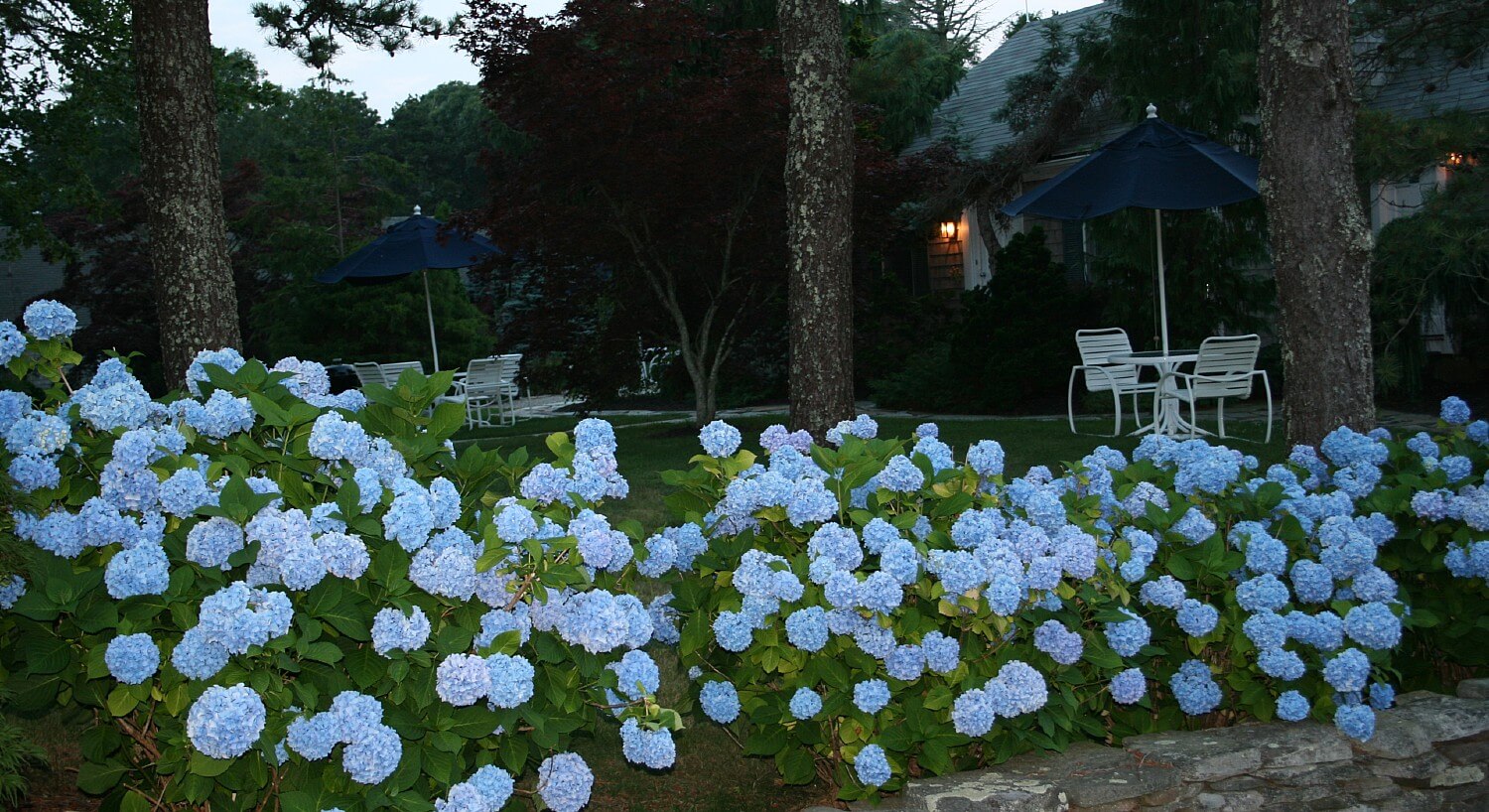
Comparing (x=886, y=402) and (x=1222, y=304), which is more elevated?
(x=1222, y=304)

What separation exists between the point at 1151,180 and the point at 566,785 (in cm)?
722

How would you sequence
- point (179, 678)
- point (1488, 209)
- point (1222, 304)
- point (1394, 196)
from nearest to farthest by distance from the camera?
point (179, 678), point (1488, 209), point (1222, 304), point (1394, 196)

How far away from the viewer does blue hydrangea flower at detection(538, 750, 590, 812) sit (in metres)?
2.34

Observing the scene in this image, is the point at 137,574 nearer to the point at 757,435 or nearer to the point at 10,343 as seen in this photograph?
the point at 10,343

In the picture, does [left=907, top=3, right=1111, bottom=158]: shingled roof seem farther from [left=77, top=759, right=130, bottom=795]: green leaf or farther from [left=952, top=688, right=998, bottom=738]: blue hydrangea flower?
[left=77, top=759, right=130, bottom=795]: green leaf

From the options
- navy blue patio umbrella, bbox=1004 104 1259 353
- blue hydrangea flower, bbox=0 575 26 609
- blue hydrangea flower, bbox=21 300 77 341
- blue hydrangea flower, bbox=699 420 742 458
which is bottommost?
blue hydrangea flower, bbox=0 575 26 609

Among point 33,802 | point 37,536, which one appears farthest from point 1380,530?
point 33,802

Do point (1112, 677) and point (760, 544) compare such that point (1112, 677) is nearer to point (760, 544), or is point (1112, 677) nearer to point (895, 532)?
point (895, 532)

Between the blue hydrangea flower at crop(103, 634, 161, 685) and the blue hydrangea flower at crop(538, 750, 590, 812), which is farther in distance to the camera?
the blue hydrangea flower at crop(538, 750, 590, 812)

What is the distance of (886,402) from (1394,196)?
588 cm

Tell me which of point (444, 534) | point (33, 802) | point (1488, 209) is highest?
point (1488, 209)

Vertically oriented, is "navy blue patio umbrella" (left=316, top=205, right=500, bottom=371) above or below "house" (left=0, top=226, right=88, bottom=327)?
below

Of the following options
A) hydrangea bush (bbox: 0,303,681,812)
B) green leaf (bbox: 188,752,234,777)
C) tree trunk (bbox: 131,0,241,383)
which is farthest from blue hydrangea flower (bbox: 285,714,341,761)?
tree trunk (bbox: 131,0,241,383)

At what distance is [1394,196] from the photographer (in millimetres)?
12875
